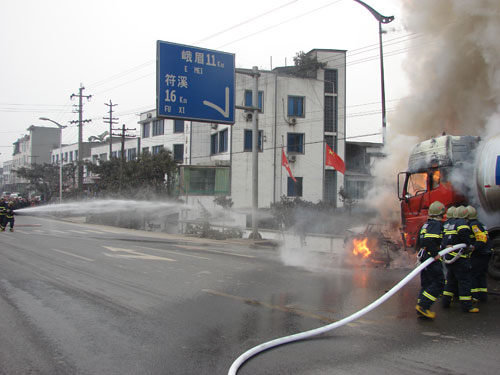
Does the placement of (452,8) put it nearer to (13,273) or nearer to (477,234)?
(477,234)

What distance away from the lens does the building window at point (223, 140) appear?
34150mm

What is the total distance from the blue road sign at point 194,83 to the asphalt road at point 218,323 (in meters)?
6.19

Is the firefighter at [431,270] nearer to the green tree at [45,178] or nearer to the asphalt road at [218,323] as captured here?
the asphalt road at [218,323]

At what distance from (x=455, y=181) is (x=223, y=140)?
26.4 meters

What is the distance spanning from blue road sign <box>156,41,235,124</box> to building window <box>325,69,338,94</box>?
67.7 ft

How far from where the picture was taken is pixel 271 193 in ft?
109

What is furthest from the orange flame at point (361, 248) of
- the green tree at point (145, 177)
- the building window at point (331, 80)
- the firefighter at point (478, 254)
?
the building window at point (331, 80)

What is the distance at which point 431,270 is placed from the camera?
6.00 metres

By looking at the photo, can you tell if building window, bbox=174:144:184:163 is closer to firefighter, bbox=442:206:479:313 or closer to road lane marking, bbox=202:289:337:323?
road lane marking, bbox=202:289:337:323

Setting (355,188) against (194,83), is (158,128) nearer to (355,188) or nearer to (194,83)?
(355,188)

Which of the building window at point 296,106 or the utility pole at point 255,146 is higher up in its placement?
the building window at point 296,106

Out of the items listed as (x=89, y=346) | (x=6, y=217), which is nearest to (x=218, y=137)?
(x=6, y=217)

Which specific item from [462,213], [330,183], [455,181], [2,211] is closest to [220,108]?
[455,181]

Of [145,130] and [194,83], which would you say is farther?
[145,130]
